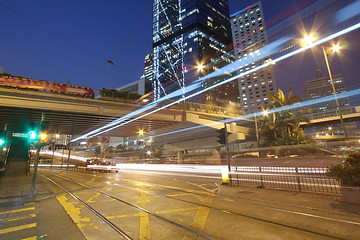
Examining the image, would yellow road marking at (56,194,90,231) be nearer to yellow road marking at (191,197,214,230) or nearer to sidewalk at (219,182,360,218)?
yellow road marking at (191,197,214,230)

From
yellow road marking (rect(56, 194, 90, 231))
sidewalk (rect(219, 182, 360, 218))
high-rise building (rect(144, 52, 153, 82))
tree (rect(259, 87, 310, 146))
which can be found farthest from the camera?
high-rise building (rect(144, 52, 153, 82))

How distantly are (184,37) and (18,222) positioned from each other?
10638 cm

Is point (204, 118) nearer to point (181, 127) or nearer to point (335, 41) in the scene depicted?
point (181, 127)

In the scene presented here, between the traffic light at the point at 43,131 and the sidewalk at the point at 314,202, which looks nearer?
the sidewalk at the point at 314,202

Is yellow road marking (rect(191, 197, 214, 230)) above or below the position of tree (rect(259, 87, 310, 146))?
below

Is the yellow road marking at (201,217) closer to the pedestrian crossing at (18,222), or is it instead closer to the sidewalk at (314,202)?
the sidewalk at (314,202)

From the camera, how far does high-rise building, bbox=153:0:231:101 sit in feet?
313

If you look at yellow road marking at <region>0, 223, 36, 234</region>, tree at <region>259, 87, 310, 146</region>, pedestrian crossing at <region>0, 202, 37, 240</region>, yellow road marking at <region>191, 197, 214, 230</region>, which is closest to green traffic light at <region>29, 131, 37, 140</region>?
pedestrian crossing at <region>0, 202, 37, 240</region>

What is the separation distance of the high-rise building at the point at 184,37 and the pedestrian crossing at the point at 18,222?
3165 inches

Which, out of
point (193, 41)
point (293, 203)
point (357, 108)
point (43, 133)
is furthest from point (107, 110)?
point (193, 41)

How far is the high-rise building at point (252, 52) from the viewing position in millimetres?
118062

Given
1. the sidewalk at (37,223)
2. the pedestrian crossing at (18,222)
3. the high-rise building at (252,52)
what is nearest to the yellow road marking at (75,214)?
the sidewalk at (37,223)

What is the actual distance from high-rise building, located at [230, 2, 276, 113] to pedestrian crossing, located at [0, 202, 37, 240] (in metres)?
120

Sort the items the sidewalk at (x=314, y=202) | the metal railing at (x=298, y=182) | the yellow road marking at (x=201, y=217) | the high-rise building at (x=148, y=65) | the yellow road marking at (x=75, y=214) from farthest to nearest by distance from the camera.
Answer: the high-rise building at (x=148, y=65)
the metal railing at (x=298, y=182)
the sidewalk at (x=314, y=202)
the yellow road marking at (x=75, y=214)
the yellow road marking at (x=201, y=217)
